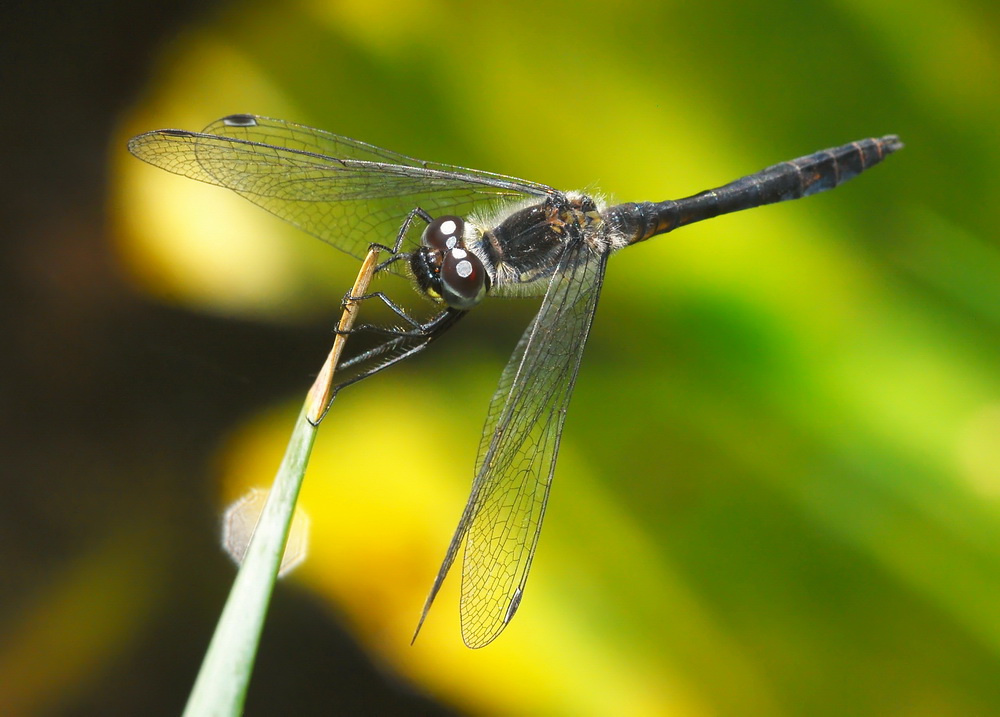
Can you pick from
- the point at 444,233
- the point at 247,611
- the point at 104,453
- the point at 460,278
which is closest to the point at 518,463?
the point at 460,278

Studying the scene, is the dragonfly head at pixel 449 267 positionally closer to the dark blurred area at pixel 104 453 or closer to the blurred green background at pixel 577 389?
the blurred green background at pixel 577 389

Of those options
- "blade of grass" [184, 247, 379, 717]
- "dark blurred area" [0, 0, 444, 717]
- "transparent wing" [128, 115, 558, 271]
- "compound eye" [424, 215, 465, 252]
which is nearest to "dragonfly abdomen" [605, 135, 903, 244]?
"transparent wing" [128, 115, 558, 271]

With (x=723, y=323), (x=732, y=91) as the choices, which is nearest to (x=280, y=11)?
(x=732, y=91)

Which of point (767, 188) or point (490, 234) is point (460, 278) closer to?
point (490, 234)

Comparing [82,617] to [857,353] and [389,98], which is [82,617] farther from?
[857,353]

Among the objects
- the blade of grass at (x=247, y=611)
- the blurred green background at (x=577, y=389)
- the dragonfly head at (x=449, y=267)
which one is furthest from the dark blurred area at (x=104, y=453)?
the blade of grass at (x=247, y=611)
